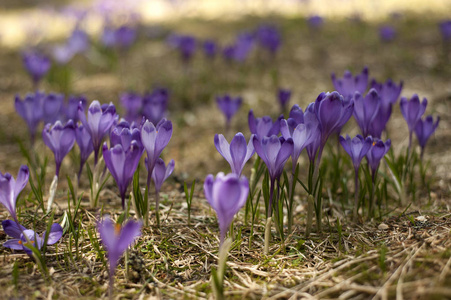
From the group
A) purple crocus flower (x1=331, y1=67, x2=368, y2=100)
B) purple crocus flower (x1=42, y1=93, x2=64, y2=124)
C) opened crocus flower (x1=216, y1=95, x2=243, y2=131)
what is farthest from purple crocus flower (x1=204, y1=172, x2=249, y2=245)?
Answer: opened crocus flower (x1=216, y1=95, x2=243, y2=131)

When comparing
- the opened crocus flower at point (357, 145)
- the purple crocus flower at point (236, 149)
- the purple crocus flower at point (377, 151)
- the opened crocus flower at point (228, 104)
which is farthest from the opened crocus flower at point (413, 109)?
the opened crocus flower at point (228, 104)

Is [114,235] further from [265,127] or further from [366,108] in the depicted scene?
[366,108]

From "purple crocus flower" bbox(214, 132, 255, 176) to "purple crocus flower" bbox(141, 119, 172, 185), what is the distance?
227 mm

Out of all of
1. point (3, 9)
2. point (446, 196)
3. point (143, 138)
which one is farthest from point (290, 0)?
point (143, 138)

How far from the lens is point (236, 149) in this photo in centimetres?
167

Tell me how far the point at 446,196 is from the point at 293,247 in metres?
1.24

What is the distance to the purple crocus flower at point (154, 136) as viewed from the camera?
1.72 m

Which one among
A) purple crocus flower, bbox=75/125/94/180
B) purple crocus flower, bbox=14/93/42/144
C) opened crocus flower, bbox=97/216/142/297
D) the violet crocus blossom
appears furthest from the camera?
purple crocus flower, bbox=14/93/42/144

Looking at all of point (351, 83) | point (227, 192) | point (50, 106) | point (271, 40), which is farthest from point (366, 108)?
point (271, 40)

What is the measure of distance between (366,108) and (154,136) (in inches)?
41.5

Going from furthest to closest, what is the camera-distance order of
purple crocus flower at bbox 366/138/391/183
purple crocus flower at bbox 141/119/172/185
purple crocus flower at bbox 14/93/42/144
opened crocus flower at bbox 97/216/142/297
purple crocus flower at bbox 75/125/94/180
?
purple crocus flower at bbox 14/93/42/144 < purple crocus flower at bbox 75/125/94/180 < purple crocus flower at bbox 366/138/391/183 < purple crocus flower at bbox 141/119/172/185 < opened crocus flower at bbox 97/216/142/297

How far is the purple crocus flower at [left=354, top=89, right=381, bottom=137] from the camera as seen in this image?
2.02m

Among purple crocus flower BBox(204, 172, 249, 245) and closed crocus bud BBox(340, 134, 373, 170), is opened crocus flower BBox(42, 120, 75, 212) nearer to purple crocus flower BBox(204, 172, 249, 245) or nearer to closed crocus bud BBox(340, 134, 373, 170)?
purple crocus flower BBox(204, 172, 249, 245)

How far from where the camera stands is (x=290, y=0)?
1051 centimetres
